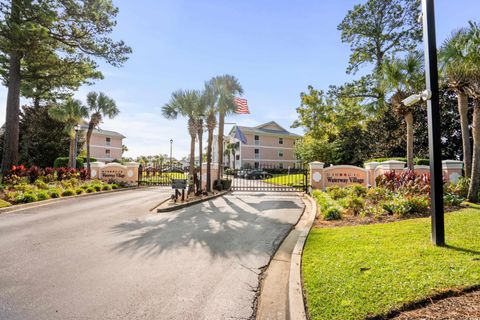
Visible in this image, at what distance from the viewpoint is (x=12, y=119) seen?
51.0ft

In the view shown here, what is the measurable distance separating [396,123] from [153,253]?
2540cm

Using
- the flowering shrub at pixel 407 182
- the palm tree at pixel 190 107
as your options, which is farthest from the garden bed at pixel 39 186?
the flowering shrub at pixel 407 182

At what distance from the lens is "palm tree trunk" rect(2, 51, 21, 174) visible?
15.4 meters

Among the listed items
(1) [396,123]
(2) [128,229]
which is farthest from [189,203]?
(1) [396,123]

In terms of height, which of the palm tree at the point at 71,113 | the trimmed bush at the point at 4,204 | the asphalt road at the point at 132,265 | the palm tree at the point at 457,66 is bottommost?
the asphalt road at the point at 132,265

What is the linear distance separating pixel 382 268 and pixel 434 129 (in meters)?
2.79

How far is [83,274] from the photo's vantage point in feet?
13.2

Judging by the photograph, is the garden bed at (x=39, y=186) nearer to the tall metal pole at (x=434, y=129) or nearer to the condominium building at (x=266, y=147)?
the tall metal pole at (x=434, y=129)

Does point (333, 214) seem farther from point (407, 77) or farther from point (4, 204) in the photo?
point (4, 204)

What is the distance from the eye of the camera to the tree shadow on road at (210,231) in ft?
17.8

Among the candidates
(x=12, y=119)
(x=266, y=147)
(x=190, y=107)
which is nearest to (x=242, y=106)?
(x=190, y=107)

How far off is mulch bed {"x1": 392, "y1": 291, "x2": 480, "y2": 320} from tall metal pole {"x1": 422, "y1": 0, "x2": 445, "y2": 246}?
1829 millimetres

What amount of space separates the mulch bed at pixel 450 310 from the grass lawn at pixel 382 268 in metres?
Answer: 0.14

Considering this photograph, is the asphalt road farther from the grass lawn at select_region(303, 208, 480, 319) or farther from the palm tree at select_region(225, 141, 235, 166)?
the palm tree at select_region(225, 141, 235, 166)
